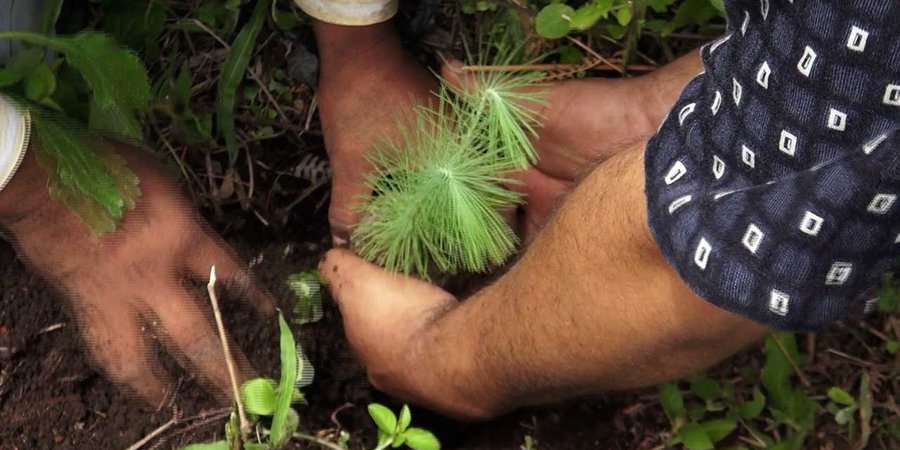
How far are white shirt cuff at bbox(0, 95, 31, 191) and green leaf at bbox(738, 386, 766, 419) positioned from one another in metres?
1.01

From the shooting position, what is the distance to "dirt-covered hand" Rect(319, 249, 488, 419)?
4.28 ft

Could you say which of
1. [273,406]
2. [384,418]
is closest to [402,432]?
[384,418]

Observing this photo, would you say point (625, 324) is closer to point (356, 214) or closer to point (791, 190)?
point (791, 190)

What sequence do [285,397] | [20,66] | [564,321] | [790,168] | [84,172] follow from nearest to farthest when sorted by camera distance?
[790,168]
[285,397]
[564,321]
[84,172]
[20,66]

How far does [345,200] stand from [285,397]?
529 mm

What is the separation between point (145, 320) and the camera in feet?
4.27

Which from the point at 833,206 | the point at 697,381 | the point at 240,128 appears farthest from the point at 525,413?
the point at 833,206

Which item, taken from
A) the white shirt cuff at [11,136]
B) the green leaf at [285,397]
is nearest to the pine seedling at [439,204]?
the green leaf at [285,397]

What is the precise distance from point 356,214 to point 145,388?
39cm

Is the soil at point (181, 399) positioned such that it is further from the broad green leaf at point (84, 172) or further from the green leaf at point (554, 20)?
the green leaf at point (554, 20)

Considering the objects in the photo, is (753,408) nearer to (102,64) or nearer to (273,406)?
(273,406)

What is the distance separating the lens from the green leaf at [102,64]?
1199mm

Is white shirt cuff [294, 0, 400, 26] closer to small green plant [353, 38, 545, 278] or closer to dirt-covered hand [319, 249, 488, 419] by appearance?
small green plant [353, 38, 545, 278]

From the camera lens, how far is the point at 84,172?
119 cm
